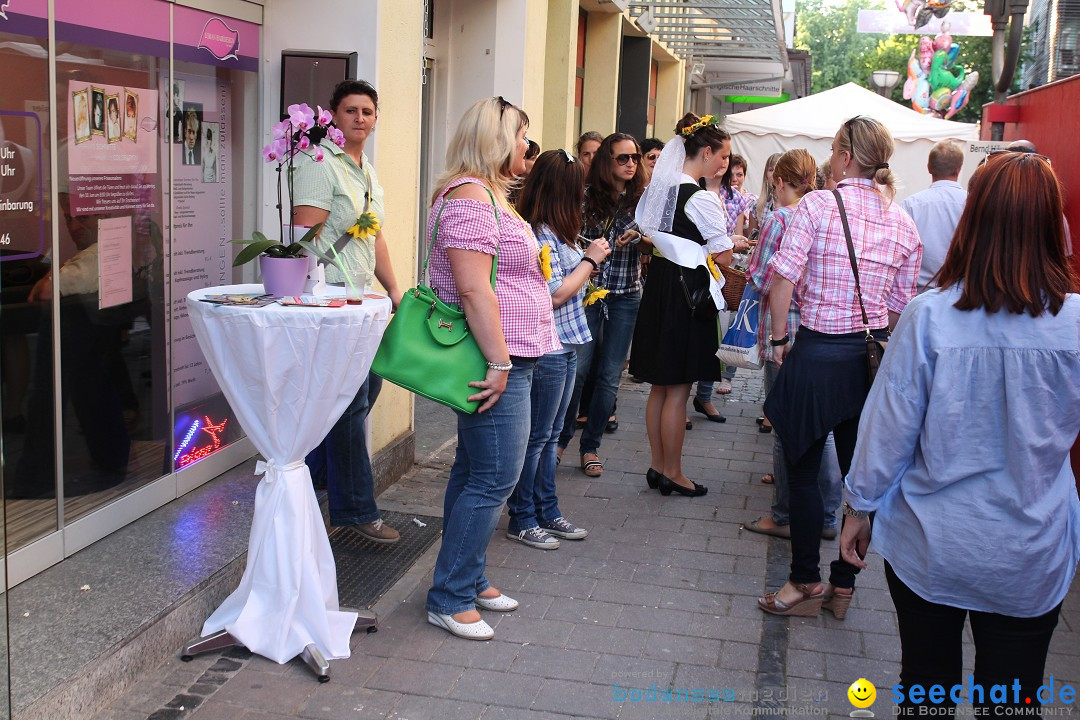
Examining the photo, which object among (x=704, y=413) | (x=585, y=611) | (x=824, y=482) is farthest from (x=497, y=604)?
(x=704, y=413)

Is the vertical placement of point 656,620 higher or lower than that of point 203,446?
lower

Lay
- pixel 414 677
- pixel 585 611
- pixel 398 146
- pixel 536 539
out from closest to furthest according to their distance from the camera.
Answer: pixel 414 677 → pixel 585 611 → pixel 536 539 → pixel 398 146

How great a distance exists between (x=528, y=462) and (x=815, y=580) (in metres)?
1.37

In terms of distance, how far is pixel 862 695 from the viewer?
3.60 metres

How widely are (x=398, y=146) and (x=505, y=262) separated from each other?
221 cm

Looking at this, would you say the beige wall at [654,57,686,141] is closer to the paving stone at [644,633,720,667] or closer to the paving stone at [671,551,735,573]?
the paving stone at [671,551,735,573]

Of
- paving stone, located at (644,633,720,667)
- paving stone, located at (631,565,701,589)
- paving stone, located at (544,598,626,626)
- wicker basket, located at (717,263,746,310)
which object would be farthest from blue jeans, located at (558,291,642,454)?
paving stone, located at (644,633,720,667)

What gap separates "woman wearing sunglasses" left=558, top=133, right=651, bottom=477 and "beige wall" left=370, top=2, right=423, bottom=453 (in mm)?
995

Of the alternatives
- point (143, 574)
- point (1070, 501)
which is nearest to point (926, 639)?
point (1070, 501)

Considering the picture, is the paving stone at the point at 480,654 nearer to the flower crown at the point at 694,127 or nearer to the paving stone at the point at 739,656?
the paving stone at the point at 739,656

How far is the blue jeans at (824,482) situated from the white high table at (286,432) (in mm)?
2272

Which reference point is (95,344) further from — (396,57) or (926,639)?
(926,639)

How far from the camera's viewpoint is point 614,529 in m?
5.44

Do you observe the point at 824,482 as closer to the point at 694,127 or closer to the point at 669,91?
the point at 694,127
